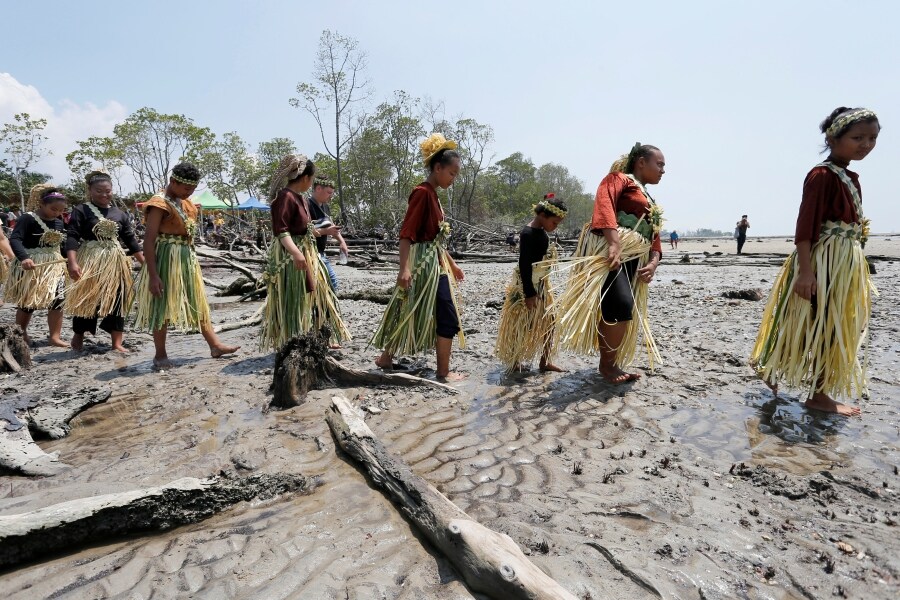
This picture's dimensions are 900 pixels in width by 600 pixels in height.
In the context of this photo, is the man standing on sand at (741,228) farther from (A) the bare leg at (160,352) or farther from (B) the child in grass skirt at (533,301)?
(A) the bare leg at (160,352)

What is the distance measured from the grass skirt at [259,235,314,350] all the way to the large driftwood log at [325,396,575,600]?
2.10m

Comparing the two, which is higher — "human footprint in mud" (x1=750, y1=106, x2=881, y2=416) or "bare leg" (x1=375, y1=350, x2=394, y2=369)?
"human footprint in mud" (x1=750, y1=106, x2=881, y2=416)

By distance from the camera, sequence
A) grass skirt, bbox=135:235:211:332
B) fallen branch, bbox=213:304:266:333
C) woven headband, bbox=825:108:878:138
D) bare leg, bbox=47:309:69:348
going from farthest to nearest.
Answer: fallen branch, bbox=213:304:266:333
bare leg, bbox=47:309:69:348
grass skirt, bbox=135:235:211:332
woven headband, bbox=825:108:878:138

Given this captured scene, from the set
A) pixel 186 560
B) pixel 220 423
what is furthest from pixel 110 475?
pixel 186 560

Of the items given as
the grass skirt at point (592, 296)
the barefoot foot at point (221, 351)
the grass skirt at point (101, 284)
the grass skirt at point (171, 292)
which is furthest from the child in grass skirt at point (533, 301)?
the grass skirt at point (101, 284)

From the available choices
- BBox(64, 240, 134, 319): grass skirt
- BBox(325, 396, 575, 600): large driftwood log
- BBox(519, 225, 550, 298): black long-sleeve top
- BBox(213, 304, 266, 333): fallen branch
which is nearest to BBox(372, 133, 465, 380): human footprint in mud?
BBox(519, 225, 550, 298): black long-sleeve top

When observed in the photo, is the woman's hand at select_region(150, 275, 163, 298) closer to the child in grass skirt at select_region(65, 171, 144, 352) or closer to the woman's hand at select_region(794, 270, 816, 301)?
the child in grass skirt at select_region(65, 171, 144, 352)

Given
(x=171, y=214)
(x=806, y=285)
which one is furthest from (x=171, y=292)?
(x=806, y=285)

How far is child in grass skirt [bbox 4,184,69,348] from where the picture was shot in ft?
17.6

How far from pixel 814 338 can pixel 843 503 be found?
123cm

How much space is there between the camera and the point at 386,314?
407 centimetres

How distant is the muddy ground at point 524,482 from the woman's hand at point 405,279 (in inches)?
31.0

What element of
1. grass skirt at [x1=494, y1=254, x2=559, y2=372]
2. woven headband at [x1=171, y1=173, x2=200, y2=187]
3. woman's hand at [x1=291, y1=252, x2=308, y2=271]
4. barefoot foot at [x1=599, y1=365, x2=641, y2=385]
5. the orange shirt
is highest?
woven headband at [x1=171, y1=173, x2=200, y2=187]

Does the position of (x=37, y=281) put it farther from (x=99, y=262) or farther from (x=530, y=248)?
(x=530, y=248)
